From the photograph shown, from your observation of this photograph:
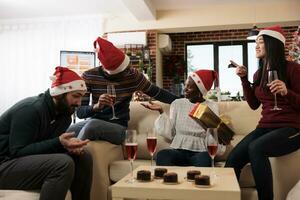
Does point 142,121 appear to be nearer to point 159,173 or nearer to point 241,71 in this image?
point 241,71

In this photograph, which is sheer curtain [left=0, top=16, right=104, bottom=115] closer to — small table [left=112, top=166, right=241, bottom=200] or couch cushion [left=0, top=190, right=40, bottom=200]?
couch cushion [left=0, top=190, right=40, bottom=200]

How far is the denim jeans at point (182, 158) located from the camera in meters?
2.18

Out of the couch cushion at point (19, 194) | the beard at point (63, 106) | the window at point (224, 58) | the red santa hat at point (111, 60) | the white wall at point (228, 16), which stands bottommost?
the couch cushion at point (19, 194)

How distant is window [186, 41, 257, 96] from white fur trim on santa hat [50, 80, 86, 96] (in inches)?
230

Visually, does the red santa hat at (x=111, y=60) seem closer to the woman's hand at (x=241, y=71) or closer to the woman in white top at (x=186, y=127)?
the woman in white top at (x=186, y=127)

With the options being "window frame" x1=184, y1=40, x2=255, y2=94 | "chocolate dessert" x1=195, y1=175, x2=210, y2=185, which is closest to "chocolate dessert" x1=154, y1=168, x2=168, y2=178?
"chocolate dessert" x1=195, y1=175, x2=210, y2=185

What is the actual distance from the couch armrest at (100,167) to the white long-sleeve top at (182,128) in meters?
0.42

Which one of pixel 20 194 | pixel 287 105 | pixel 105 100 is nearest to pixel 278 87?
pixel 287 105

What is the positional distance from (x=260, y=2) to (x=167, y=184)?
4926mm

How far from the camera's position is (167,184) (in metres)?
1.47

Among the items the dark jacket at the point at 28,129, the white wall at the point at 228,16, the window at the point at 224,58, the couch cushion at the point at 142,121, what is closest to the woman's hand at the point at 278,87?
the couch cushion at the point at 142,121

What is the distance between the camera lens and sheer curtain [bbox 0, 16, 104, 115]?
6.41 meters

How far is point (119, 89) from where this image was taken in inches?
105

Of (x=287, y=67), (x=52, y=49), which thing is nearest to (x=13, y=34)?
(x=52, y=49)
